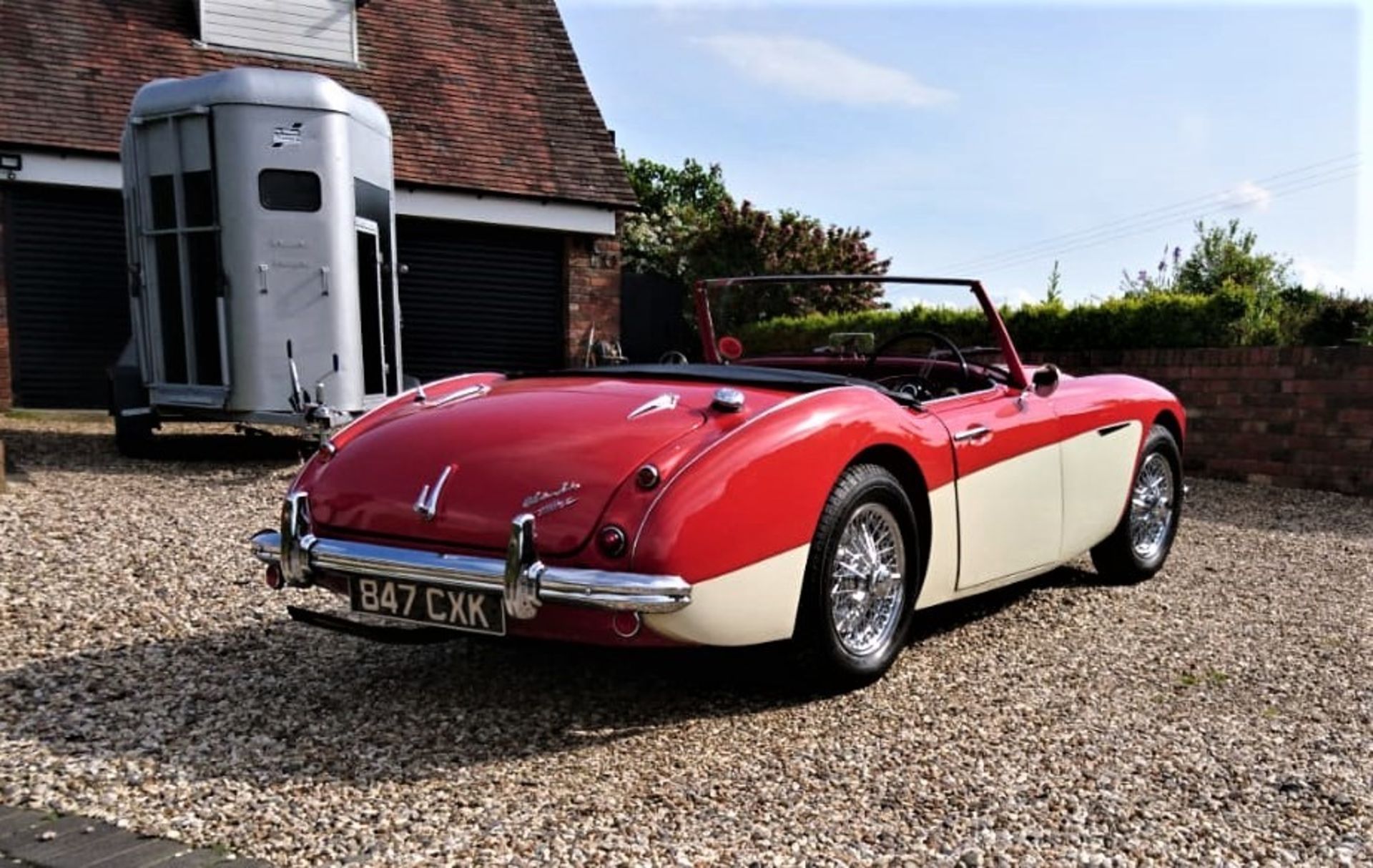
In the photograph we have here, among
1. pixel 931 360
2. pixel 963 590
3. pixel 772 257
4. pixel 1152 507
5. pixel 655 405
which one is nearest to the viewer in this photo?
pixel 655 405

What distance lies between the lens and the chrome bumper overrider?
2719mm

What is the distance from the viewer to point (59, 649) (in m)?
3.78

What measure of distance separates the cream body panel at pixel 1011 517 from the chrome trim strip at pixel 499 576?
4.51ft

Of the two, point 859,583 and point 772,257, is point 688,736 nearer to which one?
point 859,583

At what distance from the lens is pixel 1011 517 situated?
3.99 meters

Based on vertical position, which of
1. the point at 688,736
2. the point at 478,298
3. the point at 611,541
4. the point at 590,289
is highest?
the point at 590,289

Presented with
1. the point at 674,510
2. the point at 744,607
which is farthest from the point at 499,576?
the point at 744,607

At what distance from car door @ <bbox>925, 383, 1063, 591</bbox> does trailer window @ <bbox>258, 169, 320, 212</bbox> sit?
17.5 ft

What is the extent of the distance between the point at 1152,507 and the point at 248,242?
19.4 feet

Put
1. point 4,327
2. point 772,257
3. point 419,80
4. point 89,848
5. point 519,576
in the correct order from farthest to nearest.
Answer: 1. point 772,257
2. point 419,80
3. point 4,327
4. point 519,576
5. point 89,848

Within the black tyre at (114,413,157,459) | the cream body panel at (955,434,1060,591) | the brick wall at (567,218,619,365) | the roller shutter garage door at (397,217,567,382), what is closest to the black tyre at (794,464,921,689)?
the cream body panel at (955,434,1060,591)

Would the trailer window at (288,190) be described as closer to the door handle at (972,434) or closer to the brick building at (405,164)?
the brick building at (405,164)

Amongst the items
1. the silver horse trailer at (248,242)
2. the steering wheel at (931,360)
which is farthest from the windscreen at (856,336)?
the silver horse trailer at (248,242)

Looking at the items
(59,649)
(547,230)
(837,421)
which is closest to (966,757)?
(837,421)
